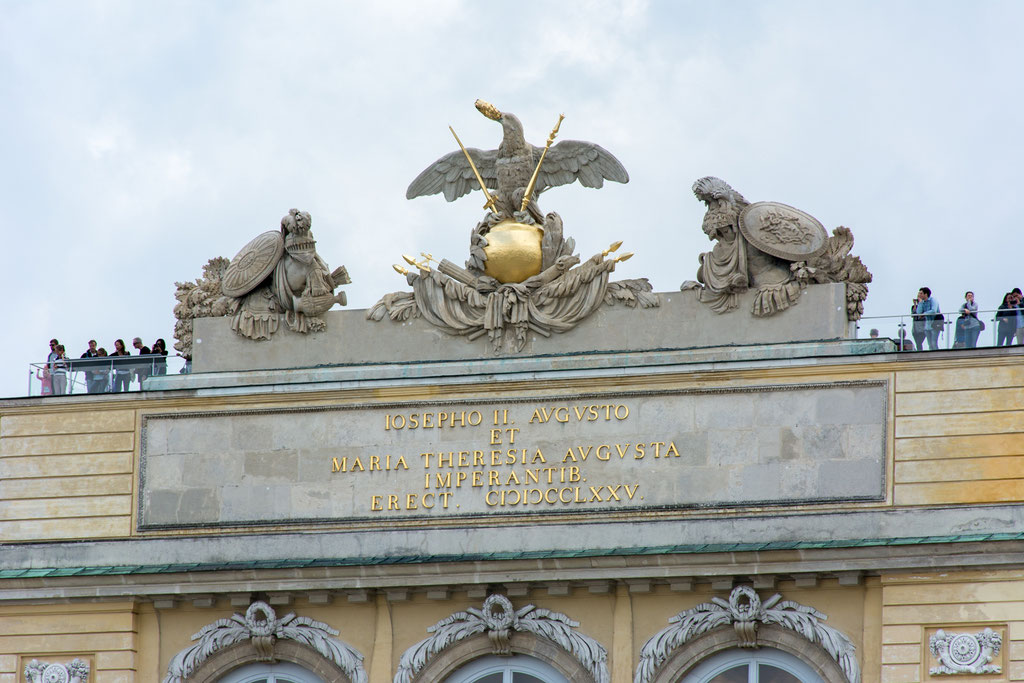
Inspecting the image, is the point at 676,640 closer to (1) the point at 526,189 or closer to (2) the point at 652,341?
(2) the point at 652,341

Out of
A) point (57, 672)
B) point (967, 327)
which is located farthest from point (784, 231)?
point (57, 672)

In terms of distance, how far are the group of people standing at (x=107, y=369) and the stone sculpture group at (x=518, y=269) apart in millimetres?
615

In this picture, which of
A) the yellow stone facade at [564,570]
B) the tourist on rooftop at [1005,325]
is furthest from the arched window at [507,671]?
the tourist on rooftop at [1005,325]

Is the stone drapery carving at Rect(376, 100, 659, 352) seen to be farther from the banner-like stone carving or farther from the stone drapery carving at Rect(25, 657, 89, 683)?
the stone drapery carving at Rect(25, 657, 89, 683)

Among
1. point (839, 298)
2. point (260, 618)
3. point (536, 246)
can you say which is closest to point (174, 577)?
point (260, 618)

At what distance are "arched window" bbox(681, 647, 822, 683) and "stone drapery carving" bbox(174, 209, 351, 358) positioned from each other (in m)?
7.48

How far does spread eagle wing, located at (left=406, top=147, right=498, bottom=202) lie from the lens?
1681 inches

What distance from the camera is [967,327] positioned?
1559 inches

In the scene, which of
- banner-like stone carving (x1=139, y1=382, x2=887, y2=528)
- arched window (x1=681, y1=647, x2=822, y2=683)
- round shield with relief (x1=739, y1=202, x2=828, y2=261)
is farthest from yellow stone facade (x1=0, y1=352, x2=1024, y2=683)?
round shield with relief (x1=739, y1=202, x2=828, y2=261)

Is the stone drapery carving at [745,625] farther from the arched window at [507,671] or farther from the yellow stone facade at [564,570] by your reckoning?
the arched window at [507,671]

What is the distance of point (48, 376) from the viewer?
43.0m

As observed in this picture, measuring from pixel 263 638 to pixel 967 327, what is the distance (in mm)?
10498

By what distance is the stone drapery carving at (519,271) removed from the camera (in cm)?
4084

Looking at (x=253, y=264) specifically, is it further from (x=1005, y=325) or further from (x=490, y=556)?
(x=1005, y=325)
